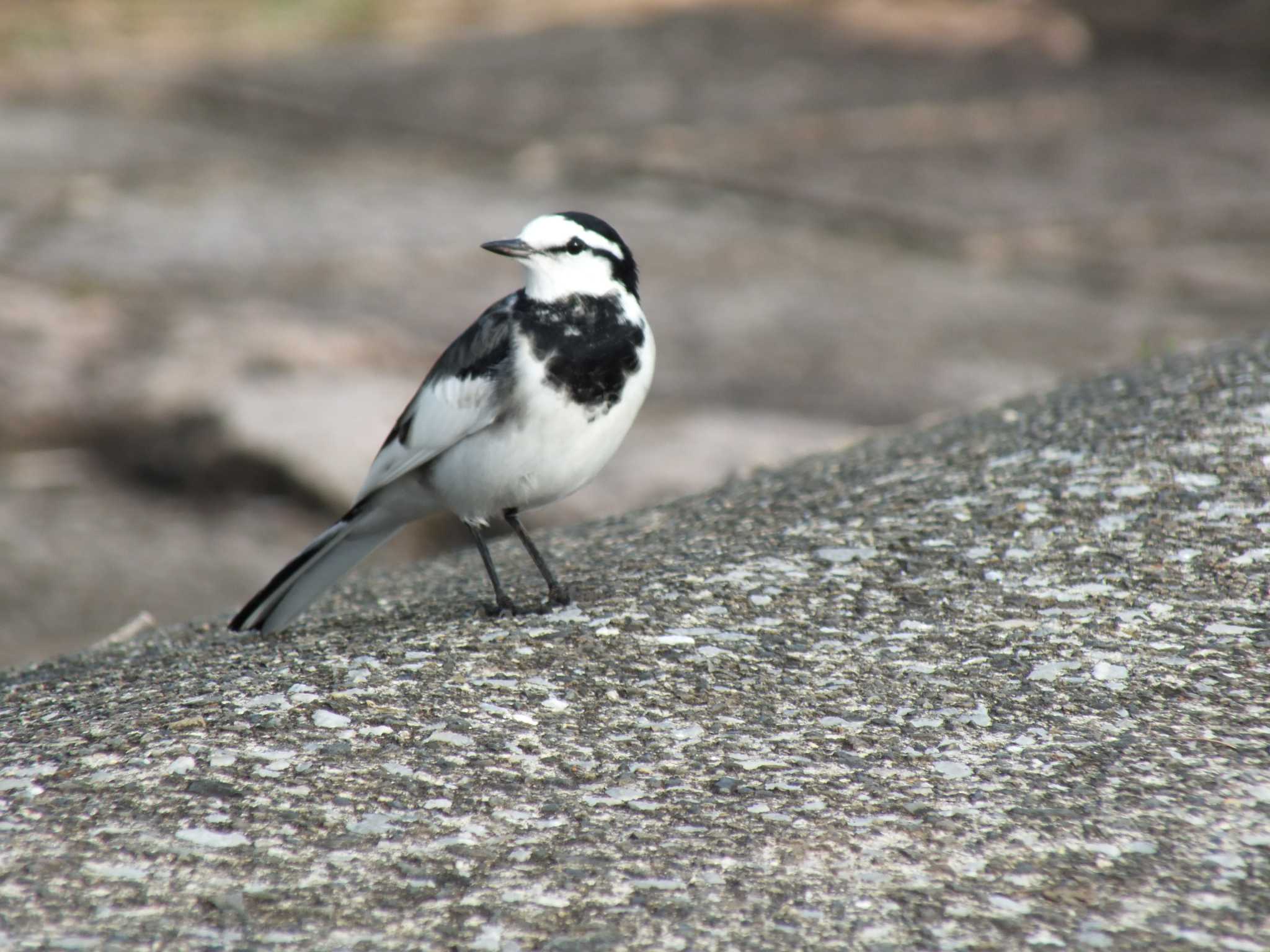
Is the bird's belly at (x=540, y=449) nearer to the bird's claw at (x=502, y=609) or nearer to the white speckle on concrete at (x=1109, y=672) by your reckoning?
the bird's claw at (x=502, y=609)

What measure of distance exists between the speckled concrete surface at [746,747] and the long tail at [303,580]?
0.08 meters

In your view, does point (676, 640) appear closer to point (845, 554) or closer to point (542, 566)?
point (542, 566)

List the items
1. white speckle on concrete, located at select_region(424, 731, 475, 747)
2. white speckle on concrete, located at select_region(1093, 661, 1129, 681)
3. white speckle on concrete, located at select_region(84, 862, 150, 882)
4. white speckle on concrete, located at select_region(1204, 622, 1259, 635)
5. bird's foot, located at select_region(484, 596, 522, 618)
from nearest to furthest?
white speckle on concrete, located at select_region(84, 862, 150, 882)
white speckle on concrete, located at select_region(424, 731, 475, 747)
white speckle on concrete, located at select_region(1093, 661, 1129, 681)
white speckle on concrete, located at select_region(1204, 622, 1259, 635)
bird's foot, located at select_region(484, 596, 522, 618)

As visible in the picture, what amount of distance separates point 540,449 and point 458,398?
0.73 ft

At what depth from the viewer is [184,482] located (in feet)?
20.7

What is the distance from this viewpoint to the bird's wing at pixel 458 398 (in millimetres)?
3346

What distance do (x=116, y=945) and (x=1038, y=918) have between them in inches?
50.9

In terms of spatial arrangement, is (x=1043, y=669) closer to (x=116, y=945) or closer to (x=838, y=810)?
(x=838, y=810)

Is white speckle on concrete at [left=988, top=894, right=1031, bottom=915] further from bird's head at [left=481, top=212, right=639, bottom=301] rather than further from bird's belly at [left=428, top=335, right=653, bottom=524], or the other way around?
bird's head at [left=481, top=212, right=639, bottom=301]

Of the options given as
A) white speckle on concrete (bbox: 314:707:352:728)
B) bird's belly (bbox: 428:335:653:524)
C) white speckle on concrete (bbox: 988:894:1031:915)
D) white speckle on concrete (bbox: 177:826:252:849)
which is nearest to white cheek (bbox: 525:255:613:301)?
bird's belly (bbox: 428:335:653:524)

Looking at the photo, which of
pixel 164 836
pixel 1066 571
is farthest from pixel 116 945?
pixel 1066 571

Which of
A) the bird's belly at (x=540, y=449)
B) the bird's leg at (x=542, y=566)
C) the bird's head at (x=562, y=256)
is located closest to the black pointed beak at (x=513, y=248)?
the bird's head at (x=562, y=256)

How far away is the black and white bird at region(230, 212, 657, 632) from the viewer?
332 cm

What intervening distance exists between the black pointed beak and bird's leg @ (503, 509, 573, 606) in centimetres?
58
